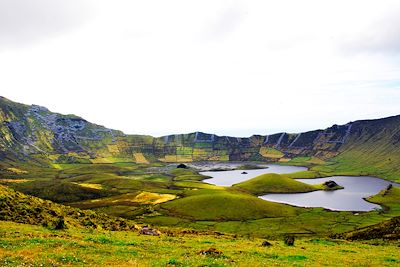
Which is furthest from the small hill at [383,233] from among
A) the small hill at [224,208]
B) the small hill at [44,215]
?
the small hill at [224,208]

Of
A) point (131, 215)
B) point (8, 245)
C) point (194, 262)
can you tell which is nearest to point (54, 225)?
point (8, 245)

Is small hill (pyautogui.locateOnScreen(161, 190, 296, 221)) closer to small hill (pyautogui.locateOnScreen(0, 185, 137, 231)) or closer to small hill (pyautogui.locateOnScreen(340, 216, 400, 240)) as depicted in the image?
small hill (pyautogui.locateOnScreen(340, 216, 400, 240))

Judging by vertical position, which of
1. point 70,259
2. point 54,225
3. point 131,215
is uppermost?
point 70,259

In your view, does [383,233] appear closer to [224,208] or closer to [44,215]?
[44,215]

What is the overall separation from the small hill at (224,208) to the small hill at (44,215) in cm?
9466

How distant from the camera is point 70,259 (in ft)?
70.9

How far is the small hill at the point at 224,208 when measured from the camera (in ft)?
488

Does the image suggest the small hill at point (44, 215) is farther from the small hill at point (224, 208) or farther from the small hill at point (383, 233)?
the small hill at point (224, 208)

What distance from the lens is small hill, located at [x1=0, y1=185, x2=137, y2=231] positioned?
4219cm

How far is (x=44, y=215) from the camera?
4472 cm

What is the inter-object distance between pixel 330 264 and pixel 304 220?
116 m

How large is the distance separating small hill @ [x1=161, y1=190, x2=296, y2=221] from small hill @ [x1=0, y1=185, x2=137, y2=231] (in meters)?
94.7

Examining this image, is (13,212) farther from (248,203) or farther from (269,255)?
(248,203)

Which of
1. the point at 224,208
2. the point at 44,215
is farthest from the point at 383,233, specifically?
the point at 224,208
